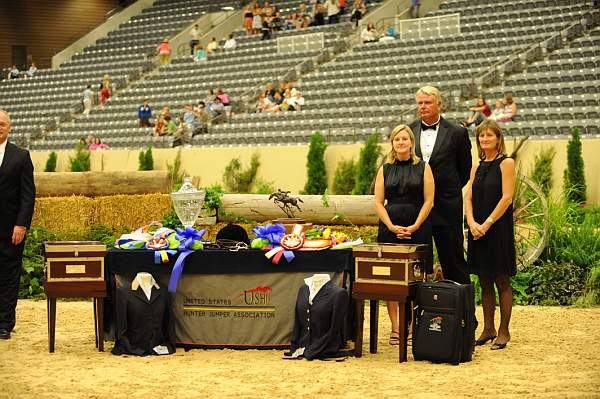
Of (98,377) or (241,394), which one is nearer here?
(241,394)

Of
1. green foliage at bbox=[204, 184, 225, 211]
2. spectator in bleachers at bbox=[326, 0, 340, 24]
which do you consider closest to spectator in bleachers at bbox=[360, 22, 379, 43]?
spectator in bleachers at bbox=[326, 0, 340, 24]

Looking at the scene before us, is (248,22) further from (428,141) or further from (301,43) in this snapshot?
(428,141)

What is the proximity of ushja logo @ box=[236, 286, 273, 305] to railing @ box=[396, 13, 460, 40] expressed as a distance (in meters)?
18.1

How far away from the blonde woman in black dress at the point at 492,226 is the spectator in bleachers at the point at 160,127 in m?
18.2

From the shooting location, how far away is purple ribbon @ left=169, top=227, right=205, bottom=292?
7727 millimetres

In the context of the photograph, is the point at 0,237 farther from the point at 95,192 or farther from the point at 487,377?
the point at 95,192

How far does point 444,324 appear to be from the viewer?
283 inches

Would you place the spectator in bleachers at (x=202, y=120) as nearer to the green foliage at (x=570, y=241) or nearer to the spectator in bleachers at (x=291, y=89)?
the spectator in bleachers at (x=291, y=89)

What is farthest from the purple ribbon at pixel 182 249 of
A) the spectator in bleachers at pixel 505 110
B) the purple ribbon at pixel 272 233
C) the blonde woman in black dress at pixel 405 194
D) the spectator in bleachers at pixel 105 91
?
the spectator in bleachers at pixel 105 91

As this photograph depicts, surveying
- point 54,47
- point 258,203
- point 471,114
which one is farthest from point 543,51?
point 54,47

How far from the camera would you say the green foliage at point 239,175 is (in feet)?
71.9

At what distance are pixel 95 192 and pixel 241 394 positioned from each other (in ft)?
28.4

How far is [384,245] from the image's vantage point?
7270 mm

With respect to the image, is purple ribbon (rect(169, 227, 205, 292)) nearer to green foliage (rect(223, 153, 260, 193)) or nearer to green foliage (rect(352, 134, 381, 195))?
green foliage (rect(352, 134, 381, 195))
